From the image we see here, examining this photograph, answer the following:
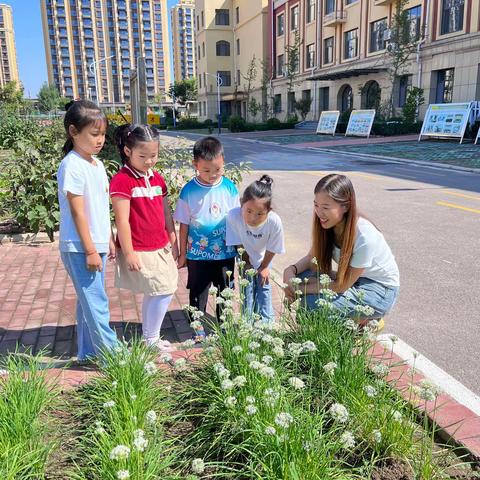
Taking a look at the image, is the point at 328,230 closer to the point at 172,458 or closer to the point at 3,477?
the point at 172,458

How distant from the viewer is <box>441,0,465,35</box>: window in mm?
28203

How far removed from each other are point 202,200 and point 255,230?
430 millimetres

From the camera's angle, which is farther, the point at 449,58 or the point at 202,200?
the point at 449,58

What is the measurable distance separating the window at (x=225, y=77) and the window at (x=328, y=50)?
25.3 metres

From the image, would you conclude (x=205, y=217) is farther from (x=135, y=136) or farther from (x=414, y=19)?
(x=414, y=19)

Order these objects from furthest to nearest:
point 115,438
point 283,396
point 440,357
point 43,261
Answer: point 43,261, point 440,357, point 283,396, point 115,438

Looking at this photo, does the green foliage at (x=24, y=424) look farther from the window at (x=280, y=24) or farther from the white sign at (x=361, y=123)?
the window at (x=280, y=24)

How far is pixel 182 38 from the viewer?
523ft

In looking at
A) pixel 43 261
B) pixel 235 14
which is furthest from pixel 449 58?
pixel 235 14

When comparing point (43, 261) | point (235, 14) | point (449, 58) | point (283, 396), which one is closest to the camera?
point (283, 396)

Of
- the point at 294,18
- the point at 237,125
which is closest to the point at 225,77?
the point at 294,18

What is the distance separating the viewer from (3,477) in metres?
1.67

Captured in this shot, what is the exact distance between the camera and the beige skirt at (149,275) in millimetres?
3188

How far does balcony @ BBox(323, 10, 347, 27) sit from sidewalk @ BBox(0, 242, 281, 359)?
1526 inches
